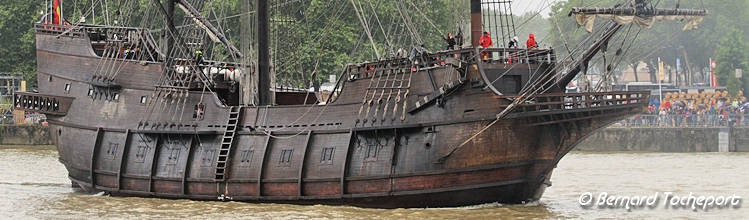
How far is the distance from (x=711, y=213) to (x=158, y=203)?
11.8m

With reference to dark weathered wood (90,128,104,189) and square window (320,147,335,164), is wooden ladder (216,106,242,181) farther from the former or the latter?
dark weathered wood (90,128,104,189)

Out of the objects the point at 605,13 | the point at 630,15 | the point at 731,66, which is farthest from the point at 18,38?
the point at 630,15

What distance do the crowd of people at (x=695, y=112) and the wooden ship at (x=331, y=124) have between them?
22.3m

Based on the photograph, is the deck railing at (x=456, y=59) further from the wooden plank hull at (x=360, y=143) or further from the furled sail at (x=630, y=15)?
the furled sail at (x=630, y=15)

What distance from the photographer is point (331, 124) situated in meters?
21.5

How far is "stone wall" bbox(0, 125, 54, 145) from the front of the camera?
46.2 meters

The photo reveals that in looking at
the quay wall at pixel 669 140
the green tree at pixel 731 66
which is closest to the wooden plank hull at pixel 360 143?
the quay wall at pixel 669 140

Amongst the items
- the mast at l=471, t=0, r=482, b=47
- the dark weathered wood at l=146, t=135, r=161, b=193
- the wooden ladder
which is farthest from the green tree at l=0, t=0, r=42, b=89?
the mast at l=471, t=0, r=482, b=47

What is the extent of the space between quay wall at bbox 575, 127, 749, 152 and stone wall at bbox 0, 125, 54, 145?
77.4 ft

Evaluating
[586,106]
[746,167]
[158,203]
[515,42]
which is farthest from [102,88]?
[746,167]

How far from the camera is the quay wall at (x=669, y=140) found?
135ft

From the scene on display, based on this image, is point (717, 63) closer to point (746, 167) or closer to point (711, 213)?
point (746, 167)

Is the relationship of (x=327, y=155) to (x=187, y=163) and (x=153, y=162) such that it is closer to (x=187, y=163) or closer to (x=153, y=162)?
(x=187, y=163)

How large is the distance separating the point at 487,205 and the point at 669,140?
24170 mm
